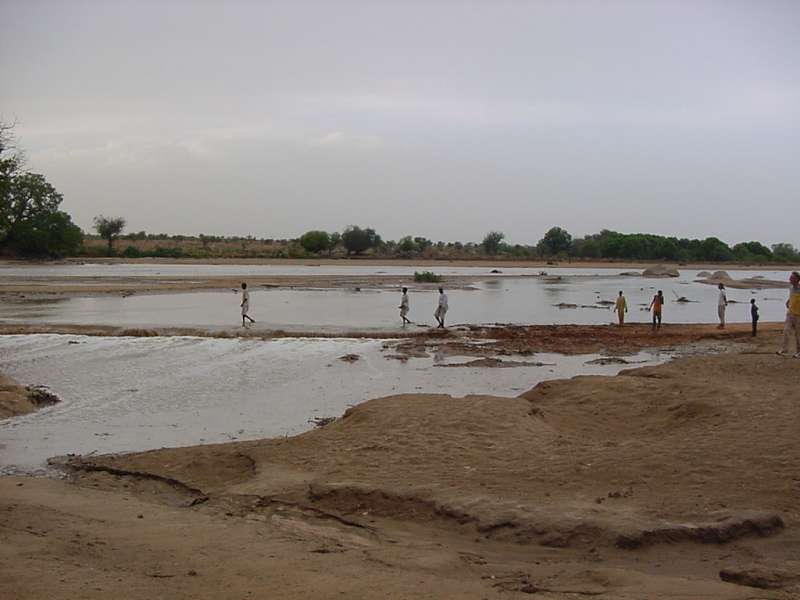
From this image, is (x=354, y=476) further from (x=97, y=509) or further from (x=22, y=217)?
(x=22, y=217)

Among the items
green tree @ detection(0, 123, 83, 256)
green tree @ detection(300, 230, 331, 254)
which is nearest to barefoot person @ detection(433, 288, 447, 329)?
green tree @ detection(0, 123, 83, 256)

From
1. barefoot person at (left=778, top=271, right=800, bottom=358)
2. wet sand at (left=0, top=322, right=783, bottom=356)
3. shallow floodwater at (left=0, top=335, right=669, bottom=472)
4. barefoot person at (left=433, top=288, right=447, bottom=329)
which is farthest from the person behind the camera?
barefoot person at (left=433, top=288, right=447, bottom=329)

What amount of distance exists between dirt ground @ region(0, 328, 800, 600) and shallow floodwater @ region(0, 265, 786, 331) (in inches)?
678

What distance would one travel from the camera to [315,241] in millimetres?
118250

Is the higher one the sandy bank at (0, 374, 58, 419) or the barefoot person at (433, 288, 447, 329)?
the barefoot person at (433, 288, 447, 329)

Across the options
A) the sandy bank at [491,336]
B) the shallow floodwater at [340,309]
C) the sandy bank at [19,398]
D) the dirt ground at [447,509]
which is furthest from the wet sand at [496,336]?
the dirt ground at [447,509]

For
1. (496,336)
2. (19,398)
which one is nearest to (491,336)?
(496,336)

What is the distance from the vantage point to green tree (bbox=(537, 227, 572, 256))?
13388 cm

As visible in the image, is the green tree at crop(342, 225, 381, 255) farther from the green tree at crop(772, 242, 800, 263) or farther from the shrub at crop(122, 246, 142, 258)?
the green tree at crop(772, 242, 800, 263)

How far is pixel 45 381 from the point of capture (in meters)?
16.4

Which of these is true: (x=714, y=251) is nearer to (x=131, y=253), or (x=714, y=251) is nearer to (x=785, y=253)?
(x=785, y=253)

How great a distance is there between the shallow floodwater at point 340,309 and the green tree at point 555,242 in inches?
3271

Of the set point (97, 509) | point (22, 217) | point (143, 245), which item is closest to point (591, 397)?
point (97, 509)

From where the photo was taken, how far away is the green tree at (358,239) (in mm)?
121062
